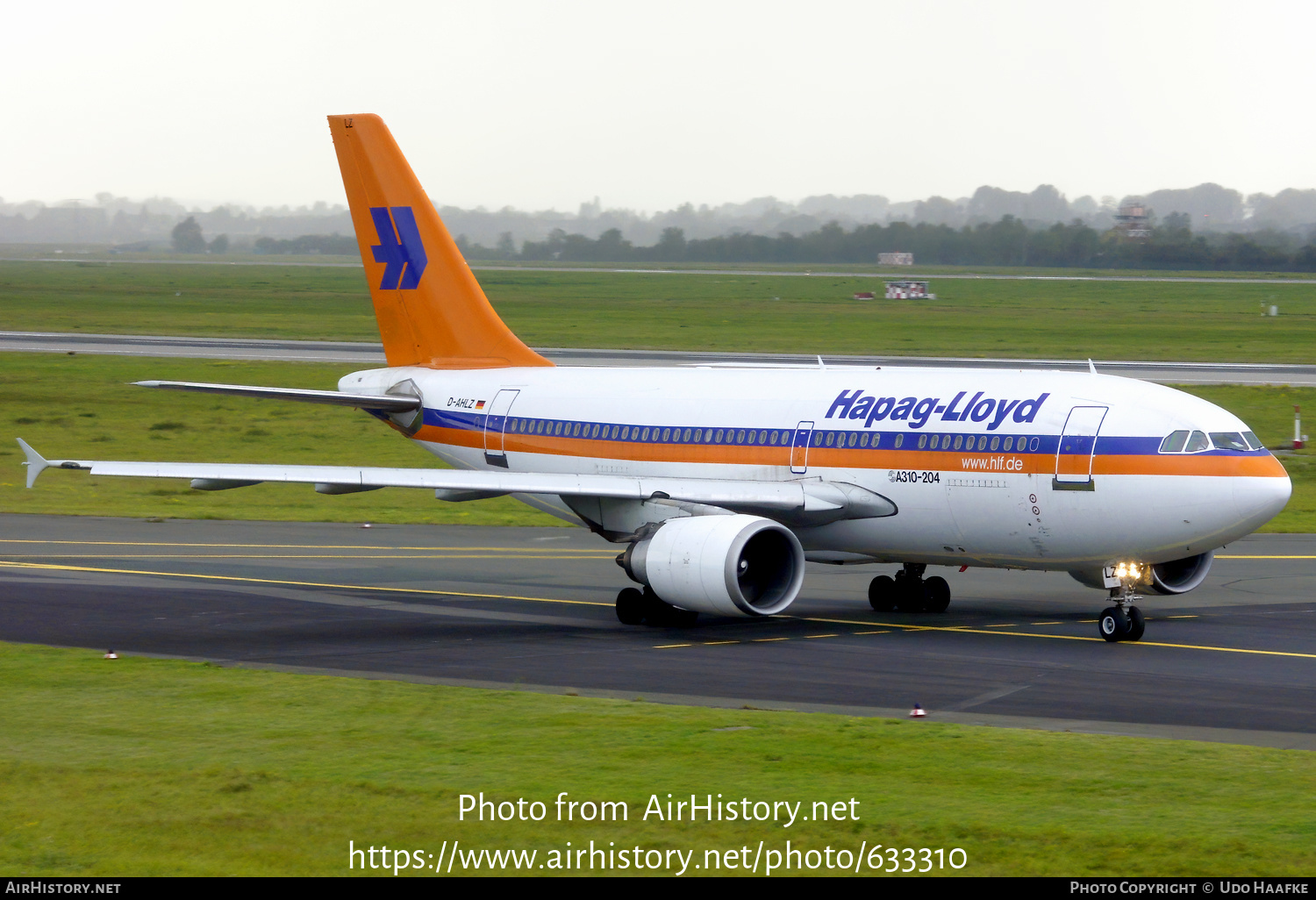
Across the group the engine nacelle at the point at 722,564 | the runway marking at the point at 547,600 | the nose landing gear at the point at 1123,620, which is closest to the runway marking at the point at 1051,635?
the runway marking at the point at 547,600

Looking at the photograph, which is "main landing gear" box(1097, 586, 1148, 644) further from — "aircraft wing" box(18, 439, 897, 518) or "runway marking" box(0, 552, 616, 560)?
"runway marking" box(0, 552, 616, 560)

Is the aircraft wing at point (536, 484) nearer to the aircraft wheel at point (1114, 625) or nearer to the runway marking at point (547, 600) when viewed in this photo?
the runway marking at point (547, 600)

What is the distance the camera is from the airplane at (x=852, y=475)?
25.8m

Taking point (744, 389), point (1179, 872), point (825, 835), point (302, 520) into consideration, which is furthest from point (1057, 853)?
point (302, 520)

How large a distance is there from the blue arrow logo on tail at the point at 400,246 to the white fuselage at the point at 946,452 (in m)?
4.60

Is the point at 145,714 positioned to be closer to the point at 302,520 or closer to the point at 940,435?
the point at 940,435

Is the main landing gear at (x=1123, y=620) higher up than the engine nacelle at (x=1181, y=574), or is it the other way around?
the engine nacelle at (x=1181, y=574)

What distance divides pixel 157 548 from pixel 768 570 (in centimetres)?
1726

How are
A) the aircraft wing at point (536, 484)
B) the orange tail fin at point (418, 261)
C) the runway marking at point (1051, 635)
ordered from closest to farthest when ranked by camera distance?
the runway marking at point (1051, 635) < the aircraft wing at point (536, 484) < the orange tail fin at point (418, 261)

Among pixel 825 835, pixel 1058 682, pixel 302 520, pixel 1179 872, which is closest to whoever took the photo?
pixel 1179 872

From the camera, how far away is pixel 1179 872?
41.5ft

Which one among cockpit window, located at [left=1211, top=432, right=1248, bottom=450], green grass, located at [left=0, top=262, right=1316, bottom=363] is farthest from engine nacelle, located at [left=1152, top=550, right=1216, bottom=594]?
green grass, located at [left=0, top=262, right=1316, bottom=363]

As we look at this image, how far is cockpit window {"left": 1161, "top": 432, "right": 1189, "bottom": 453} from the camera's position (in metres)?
25.6

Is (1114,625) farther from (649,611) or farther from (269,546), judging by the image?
(269,546)
